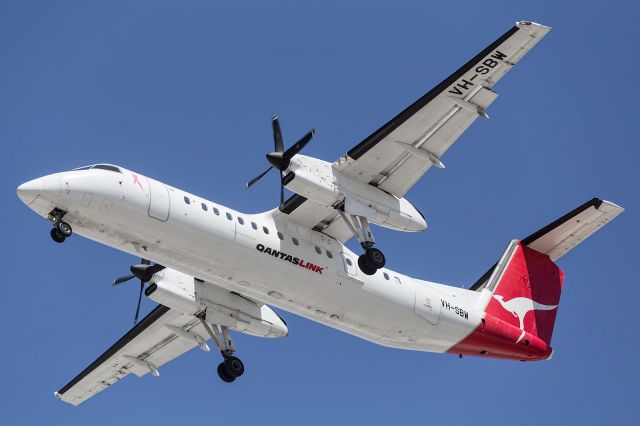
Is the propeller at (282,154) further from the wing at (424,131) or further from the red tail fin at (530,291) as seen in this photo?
the red tail fin at (530,291)

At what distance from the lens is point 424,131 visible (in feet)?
63.3

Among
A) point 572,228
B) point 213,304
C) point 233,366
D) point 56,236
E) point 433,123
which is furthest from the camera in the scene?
point 572,228

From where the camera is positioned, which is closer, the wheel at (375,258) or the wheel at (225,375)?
the wheel at (375,258)

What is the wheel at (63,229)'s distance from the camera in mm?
17172

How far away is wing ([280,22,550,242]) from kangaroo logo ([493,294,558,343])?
4.53 metres

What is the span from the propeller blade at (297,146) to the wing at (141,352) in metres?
5.59

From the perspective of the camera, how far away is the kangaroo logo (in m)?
22.8

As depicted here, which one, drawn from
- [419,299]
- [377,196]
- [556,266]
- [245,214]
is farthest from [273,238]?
[556,266]

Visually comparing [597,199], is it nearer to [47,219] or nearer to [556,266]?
[556,266]

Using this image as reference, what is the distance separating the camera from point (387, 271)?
68.3 feet

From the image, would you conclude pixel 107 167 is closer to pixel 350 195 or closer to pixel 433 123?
pixel 350 195

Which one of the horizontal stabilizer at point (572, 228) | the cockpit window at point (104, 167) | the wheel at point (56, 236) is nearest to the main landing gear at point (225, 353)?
the cockpit window at point (104, 167)

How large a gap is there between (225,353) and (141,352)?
136 inches

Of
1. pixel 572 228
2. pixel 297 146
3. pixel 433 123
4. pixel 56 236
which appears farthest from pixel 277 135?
pixel 572 228
